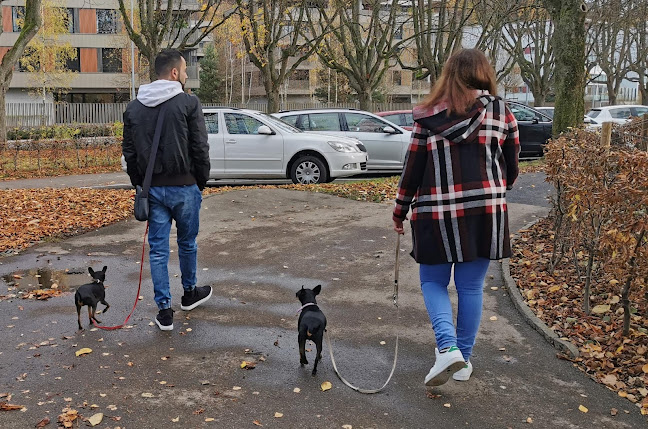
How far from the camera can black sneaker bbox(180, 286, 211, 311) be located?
575 centimetres

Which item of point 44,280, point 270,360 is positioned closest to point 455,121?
point 270,360

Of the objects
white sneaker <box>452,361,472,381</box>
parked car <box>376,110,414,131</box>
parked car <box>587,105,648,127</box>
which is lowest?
white sneaker <box>452,361,472,381</box>

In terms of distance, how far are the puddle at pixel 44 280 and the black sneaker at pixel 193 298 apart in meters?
1.39

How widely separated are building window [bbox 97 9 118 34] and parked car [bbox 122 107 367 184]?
156ft

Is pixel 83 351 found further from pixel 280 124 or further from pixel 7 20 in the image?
pixel 7 20

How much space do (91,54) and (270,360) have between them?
58.1 metres

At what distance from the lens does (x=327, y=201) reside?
11.5 meters

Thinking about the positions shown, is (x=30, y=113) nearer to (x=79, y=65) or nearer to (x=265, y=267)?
(x=79, y=65)

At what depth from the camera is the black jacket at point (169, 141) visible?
504 cm

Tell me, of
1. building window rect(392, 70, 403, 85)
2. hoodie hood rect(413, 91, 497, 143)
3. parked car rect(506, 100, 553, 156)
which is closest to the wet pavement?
hoodie hood rect(413, 91, 497, 143)

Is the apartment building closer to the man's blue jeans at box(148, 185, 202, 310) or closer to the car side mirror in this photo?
the car side mirror

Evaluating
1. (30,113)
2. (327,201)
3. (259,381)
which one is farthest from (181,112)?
(30,113)

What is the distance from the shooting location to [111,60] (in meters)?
57.8

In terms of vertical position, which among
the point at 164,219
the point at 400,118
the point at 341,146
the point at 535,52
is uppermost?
the point at 535,52
